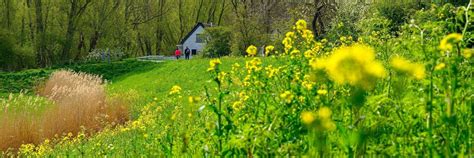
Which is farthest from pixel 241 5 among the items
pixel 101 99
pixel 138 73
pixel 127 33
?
pixel 101 99

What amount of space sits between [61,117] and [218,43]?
28944 mm

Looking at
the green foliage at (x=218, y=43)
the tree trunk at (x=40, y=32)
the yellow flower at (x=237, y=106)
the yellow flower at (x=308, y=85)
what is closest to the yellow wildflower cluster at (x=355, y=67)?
the yellow flower at (x=308, y=85)

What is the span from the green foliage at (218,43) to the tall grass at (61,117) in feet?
84.5

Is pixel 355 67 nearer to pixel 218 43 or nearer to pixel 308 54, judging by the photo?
pixel 308 54

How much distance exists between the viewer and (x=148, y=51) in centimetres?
5088

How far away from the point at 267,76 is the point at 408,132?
178 centimetres

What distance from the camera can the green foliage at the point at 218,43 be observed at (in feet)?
125

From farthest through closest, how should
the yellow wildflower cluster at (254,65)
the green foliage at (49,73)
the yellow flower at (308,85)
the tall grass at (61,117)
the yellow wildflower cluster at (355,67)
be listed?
the green foliage at (49,73), the tall grass at (61,117), the yellow wildflower cluster at (254,65), the yellow flower at (308,85), the yellow wildflower cluster at (355,67)

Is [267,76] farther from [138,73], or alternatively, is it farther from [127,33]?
[127,33]

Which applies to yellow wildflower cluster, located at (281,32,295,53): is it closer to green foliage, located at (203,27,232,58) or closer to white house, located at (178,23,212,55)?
green foliage, located at (203,27,232,58)

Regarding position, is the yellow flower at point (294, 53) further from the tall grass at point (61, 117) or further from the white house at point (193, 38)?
the white house at point (193, 38)

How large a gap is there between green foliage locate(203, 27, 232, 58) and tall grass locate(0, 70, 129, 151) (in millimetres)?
25745

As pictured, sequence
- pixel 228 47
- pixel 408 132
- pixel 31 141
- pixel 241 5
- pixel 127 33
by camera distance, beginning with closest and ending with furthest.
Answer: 1. pixel 408 132
2. pixel 31 141
3. pixel 228 47
4. pixel 241 5
5. pixel 127 33

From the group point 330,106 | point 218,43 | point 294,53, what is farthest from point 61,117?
point 218,43
